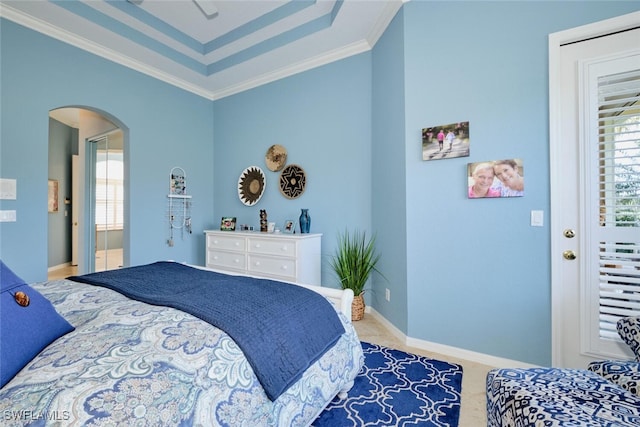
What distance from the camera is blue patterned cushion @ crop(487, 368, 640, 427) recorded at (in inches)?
32.4

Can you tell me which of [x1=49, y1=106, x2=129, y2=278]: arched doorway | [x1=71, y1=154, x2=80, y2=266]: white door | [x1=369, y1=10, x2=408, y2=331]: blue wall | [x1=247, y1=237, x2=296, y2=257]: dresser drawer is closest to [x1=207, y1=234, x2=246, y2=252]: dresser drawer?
[x1=247, y1=237, x2=296, y2=257]: dresser drawer

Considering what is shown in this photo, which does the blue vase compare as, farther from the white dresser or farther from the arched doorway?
the arched doorway

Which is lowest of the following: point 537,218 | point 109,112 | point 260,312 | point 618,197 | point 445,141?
point 260,312

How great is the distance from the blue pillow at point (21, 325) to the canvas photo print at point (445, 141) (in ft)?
7.69

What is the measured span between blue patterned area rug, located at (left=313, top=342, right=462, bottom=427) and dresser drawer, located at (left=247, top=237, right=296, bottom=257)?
1.31m

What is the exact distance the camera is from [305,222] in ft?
10.6

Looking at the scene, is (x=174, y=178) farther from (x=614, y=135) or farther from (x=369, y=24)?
(x=614, y=135)

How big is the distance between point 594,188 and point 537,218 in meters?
0.35

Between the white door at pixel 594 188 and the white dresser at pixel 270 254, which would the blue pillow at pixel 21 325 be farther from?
the white door at pixel 594 188

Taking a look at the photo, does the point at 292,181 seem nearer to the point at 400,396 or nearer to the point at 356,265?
the point at 356,265

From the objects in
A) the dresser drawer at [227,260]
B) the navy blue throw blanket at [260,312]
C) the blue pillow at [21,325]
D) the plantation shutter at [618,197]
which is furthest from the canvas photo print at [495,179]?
the dresser drawer at [227,260]

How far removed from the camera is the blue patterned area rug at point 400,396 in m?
1.47

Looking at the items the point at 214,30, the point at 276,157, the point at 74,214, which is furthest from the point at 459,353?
the point at 74,214

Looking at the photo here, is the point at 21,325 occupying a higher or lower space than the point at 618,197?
lower
